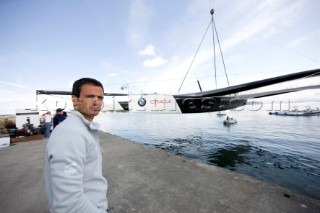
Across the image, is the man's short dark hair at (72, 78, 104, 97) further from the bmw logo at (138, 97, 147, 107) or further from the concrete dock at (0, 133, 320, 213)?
the bmw logo at (138, 97, 147, 107)

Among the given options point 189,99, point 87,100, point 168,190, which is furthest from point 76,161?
point 189,99

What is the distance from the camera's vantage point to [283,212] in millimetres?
2752

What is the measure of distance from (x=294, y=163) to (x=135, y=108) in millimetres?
11694

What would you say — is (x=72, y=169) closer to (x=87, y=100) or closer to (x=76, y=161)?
(x=76, y=161)

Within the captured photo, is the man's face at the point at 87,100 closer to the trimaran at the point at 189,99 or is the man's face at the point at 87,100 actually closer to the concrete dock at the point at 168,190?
the concrete dock at the point at 168,190

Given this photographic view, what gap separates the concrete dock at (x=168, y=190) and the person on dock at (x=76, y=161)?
2.21 metres

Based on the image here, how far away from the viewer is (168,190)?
3.60m

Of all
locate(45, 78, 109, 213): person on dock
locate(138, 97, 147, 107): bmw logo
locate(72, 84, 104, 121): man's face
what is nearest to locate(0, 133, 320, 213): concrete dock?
locate(45, 78, 109, 213): person on dock

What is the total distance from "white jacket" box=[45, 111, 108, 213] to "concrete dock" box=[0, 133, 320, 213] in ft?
7.36

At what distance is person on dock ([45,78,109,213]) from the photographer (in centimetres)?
96

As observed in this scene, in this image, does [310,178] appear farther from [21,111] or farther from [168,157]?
[21,111]

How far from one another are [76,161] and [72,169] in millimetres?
55

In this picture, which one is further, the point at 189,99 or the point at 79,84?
the point at 189,99

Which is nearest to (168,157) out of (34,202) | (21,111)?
(34,202)
